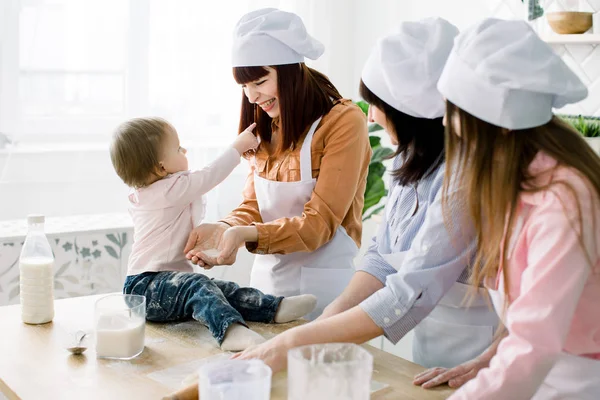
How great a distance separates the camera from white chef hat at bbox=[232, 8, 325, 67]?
194 cm

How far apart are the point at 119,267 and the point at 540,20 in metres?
1.77

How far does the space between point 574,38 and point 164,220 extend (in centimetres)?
148

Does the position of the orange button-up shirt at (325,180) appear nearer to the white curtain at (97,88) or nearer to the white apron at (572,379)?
the white apron at (572,379)

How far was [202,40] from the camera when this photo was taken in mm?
3076

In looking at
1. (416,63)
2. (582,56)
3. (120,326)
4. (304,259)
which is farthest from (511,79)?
(582,56)

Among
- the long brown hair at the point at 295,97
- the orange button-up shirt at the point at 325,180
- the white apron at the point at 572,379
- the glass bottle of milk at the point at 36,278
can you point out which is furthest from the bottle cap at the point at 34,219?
the white apron at the point at 572,379

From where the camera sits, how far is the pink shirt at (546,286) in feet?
3.28

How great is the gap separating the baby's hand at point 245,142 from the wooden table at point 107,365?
22.1 inches

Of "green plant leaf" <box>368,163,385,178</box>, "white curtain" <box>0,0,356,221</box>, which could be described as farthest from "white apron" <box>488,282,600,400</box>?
"white curtain" <box>0,0,356,221</box>

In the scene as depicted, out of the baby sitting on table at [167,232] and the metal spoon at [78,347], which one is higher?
the baby sitting on table at [167,232]

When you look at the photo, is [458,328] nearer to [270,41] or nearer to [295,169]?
[295,169]

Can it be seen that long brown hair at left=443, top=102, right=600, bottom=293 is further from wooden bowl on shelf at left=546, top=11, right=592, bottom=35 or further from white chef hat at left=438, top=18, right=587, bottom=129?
wooden bowl on shelf at left=546, top=11, right=592, bottom=35

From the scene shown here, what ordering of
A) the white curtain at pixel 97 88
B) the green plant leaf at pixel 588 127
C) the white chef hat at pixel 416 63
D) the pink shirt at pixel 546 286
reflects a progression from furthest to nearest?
1. the white curtain at pixel 97 88
2. the green plant leaf at pixel 588 127
3. the white chef hat at pixel 416 63
4. the pink shirt at pixel 546 286

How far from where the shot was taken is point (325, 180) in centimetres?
195
